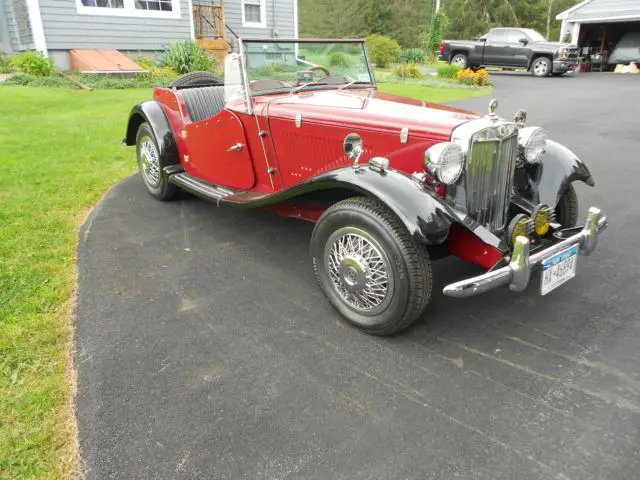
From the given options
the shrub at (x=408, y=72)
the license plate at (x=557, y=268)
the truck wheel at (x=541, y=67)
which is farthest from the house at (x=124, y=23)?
the license plate at (x=557, y=268)

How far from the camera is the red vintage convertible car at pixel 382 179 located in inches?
108

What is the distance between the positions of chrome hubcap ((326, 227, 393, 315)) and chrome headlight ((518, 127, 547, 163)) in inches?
54.8

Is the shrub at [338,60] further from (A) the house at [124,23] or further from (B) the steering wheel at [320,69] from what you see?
(A) the house at [124,23]

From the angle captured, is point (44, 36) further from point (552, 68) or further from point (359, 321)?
point (552, 68)

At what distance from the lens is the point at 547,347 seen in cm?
290

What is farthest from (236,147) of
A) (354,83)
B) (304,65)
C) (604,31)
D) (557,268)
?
(604,31)

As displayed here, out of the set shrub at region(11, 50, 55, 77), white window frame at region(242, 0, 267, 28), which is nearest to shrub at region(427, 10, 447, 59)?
white window frame at region(242, 0, 267, 28)

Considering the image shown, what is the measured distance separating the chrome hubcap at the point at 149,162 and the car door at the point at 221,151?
66cm

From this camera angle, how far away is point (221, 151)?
14.6ft

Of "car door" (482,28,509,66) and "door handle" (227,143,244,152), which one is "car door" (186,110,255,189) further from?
"car door" (482,28,509,66)

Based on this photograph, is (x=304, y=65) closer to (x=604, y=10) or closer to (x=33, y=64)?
(x=33, y=64)

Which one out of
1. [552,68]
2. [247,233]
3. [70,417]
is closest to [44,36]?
[247,233]

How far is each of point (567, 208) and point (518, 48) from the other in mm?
19708

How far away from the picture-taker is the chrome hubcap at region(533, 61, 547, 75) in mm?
20031
